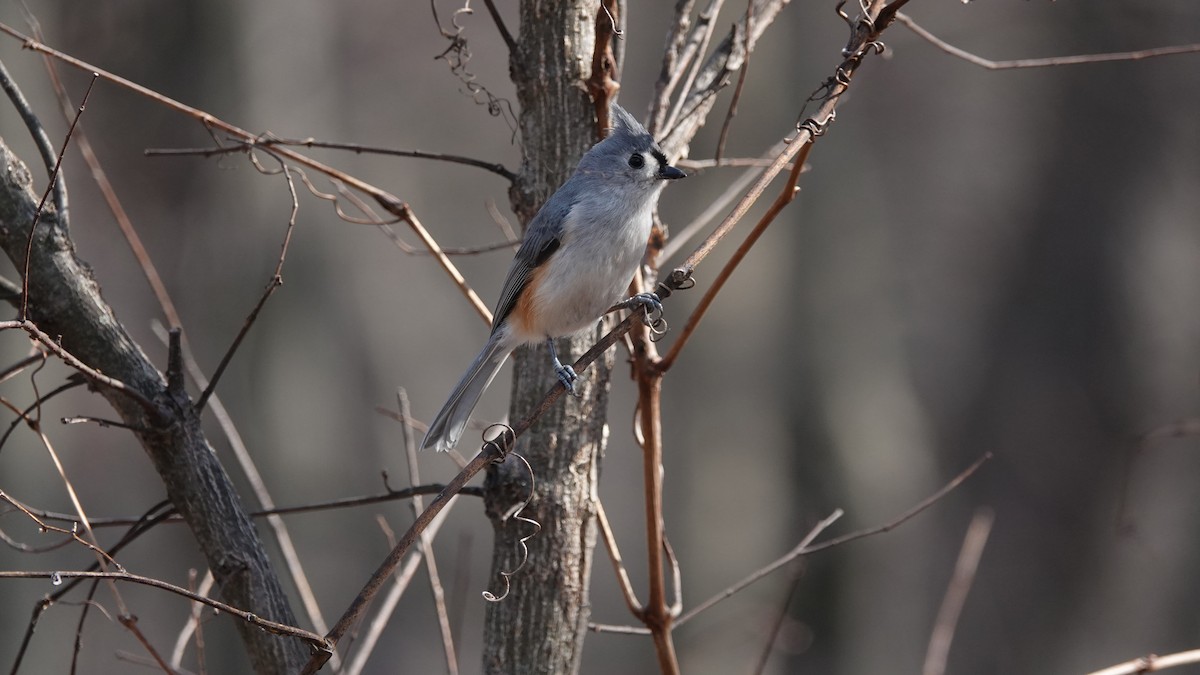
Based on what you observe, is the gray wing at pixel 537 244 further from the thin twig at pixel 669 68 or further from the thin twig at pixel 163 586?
the thin twig at pixel 163 586

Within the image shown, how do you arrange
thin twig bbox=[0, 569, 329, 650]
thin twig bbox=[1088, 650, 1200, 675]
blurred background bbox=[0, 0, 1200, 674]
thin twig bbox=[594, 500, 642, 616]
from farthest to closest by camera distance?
1. blurred background bbox=[0, 0, 1200, 674]
2. thin twig bbox=[594, 500, 642, 616]
3. thin twig bbox=[1088, 650, 1200, 675]
4. thin twig bbox=[0, 569, 329, 650]

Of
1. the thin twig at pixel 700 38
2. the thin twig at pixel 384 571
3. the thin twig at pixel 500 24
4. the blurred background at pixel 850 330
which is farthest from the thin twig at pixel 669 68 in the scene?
the blurred background at pixel 850 330

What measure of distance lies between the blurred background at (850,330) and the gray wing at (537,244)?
3510mm

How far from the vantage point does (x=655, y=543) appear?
6.24ft

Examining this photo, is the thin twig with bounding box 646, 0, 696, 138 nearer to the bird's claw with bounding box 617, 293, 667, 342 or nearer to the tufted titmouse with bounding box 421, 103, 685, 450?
the tufted titmouse with bounding box 421, 103, 685, 450

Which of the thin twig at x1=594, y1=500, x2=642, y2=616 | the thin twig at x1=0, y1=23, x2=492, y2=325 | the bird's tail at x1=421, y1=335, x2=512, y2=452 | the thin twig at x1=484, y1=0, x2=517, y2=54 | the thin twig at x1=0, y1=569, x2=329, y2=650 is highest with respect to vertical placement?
the thin twig at x1=484, y1=0, x2=517, y2=54

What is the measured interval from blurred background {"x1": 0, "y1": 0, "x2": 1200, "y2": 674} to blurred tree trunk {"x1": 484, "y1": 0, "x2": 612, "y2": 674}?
141 inches

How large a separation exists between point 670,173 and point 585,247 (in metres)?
0.28

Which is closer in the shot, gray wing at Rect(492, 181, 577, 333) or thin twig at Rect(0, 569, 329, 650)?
thin twig at Rect(0, 569, 329, 650)

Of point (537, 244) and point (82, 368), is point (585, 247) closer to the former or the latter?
point (537, 244)

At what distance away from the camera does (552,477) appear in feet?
6.97

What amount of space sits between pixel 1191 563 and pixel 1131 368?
3.88 feet

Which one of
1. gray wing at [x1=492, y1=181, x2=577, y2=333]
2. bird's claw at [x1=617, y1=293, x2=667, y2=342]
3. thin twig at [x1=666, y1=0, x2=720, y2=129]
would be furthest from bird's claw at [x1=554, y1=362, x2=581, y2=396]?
thin twig at [x1=666, y1=0, x2=720, y2=129]

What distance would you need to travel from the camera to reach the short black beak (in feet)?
7.72
